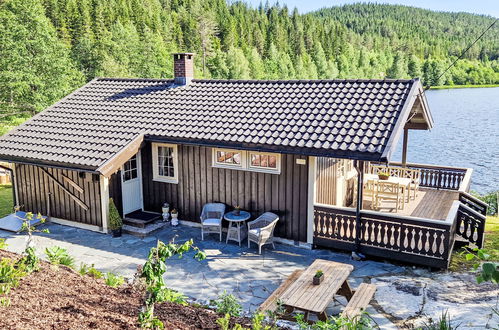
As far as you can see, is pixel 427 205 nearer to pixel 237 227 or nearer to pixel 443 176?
pixel 443 176

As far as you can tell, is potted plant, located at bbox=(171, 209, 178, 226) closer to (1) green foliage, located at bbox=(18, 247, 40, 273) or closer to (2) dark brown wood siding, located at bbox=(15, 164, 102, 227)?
(2) dark brown wood siding, located at bbox=(15, 164, 102, 227)

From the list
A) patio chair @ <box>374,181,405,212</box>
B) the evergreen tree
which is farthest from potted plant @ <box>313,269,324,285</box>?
the evergreen tree

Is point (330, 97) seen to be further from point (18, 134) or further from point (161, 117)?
point (18, 134)

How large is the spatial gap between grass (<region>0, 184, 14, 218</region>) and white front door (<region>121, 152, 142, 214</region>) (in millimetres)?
4027

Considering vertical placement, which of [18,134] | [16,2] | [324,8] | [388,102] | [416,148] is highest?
[324,8]

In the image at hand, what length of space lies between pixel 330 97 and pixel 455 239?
444 centimetres

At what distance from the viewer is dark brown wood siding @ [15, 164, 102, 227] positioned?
427 inches

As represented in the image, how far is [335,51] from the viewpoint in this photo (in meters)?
90.4

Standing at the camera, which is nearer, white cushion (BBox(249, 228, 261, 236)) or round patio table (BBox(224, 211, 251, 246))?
white cushion (BBox(249, 228, 261, 236))

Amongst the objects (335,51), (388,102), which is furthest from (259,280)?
(335,51)

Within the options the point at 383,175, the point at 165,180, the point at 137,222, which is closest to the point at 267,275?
the point at 137,222

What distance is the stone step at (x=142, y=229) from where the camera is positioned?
10.5m

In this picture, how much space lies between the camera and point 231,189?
34.7 feet

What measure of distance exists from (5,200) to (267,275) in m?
10.3
